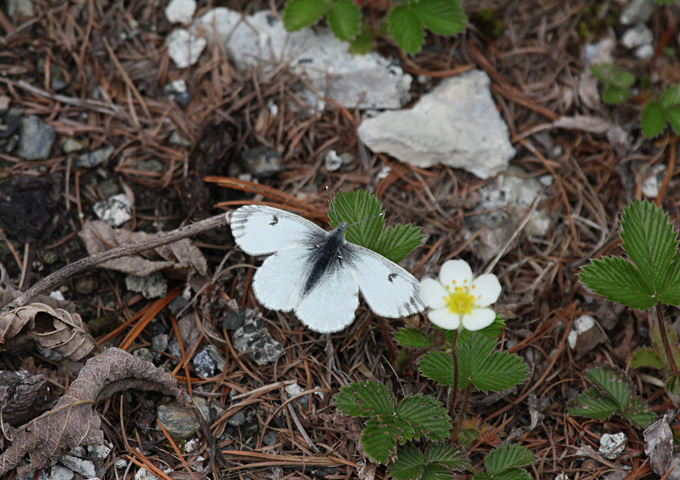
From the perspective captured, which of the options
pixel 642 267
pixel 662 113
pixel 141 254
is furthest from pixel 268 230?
pixel 662 113

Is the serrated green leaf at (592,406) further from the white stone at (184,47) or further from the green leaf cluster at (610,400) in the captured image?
the white stone at (184,47)

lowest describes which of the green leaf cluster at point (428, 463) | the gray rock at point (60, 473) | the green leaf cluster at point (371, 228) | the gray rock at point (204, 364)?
the gray rock at point (60, 473)

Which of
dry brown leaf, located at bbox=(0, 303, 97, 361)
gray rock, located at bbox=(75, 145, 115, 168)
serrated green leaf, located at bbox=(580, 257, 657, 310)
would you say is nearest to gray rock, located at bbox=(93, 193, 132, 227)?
gray rock, located at bbox=(75, 145, 115, 168)

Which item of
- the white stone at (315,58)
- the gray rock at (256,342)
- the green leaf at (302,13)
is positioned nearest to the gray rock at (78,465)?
the gray rock at (256,342)

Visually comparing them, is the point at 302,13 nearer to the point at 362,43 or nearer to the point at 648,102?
the point at 362,43

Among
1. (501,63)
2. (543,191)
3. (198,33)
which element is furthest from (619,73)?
(198,33)

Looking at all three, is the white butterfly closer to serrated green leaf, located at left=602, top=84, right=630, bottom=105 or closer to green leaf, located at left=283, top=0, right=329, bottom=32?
green leaf, located at left=283, top=0, right=329, bottom=32
